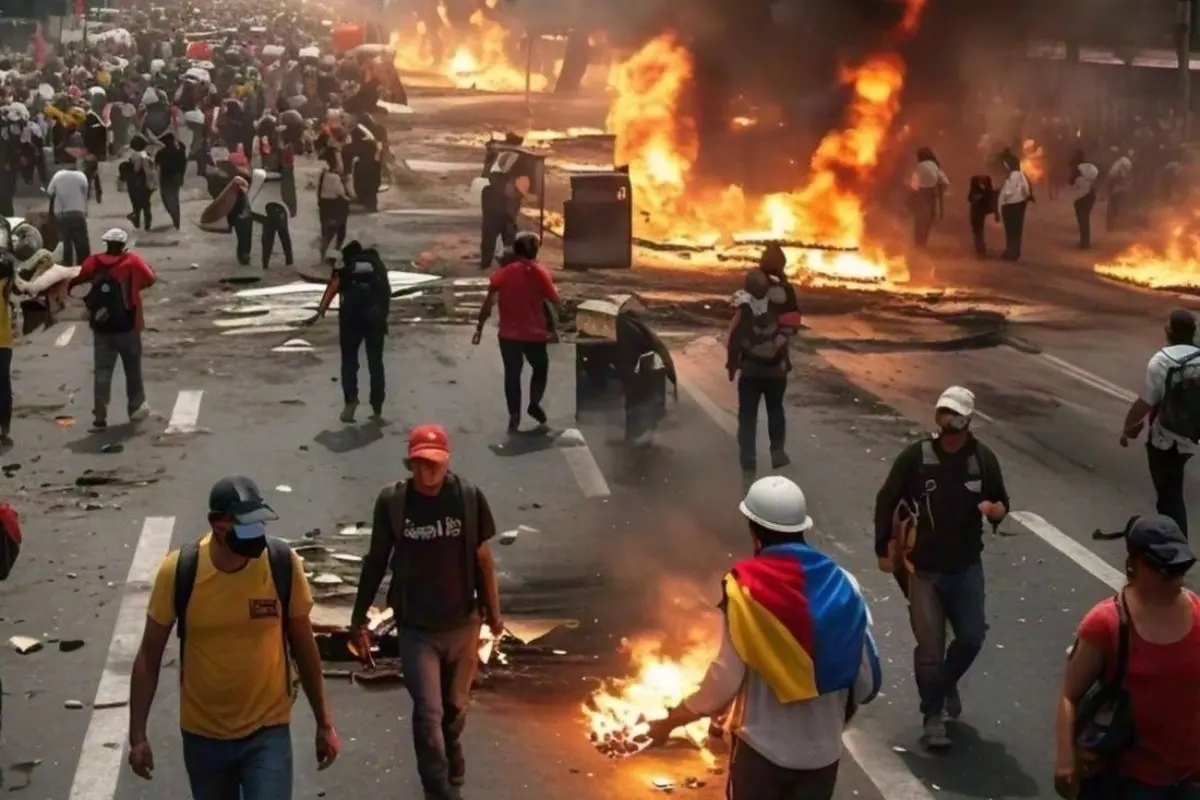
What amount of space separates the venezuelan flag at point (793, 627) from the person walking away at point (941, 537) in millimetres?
2786

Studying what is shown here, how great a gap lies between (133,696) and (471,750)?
7.90 feet

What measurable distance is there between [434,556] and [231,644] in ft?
4.58

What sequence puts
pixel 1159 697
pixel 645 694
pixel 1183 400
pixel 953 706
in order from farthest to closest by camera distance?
pixel 1183 400 → pixel 645 694 → pixel 953 706 → pixel 1159 697

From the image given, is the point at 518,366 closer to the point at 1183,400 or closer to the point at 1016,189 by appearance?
the point at 1183,400

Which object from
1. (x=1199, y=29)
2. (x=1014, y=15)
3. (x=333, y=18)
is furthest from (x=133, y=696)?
(x=333, y=18)

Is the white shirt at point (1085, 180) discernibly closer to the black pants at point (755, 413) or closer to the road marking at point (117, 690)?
the black pants at point (755, 413)

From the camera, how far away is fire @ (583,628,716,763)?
7.98 meters

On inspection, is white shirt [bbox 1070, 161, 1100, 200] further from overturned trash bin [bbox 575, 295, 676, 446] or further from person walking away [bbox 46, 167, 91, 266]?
person walking away [bbox 46, 167, 91, 266]

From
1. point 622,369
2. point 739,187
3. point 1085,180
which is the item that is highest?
point 1085,180

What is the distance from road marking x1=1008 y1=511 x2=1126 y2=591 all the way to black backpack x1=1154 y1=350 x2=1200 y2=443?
102 centimetres

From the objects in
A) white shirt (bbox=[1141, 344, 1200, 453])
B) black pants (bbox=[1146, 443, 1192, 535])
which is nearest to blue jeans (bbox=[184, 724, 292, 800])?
white shirt (bbox=[1141, 344, 1200, 453])

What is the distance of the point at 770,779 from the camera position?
17.3 ft

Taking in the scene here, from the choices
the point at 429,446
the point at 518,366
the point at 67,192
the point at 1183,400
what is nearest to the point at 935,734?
the point at 429,446

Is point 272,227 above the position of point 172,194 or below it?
below
